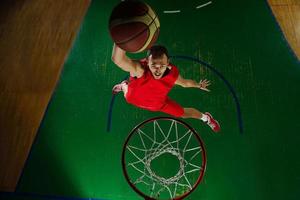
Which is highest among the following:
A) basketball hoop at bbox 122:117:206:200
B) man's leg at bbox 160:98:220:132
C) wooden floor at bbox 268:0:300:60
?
wooden floor at bbox 268:0:300:60

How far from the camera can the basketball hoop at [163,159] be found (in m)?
3.39

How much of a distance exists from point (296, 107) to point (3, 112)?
350 cm

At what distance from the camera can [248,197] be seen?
10.9 feet

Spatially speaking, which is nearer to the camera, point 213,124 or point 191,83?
point 213,124

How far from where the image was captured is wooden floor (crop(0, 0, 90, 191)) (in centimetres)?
383

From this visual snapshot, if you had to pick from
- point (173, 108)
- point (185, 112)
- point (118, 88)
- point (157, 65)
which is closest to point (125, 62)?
point (157, 65)

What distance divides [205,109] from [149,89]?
699 millimetres

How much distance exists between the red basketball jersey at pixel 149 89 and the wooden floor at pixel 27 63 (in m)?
1.10

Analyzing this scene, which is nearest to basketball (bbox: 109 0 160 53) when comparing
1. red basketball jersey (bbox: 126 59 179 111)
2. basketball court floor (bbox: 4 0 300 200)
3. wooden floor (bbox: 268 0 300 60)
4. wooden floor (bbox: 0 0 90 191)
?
red basketball jersey (bbox: 126 59 179 111)

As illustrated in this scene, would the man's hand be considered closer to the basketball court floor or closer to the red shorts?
the basketball court floor

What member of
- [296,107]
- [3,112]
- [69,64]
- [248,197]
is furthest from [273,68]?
[3,112]

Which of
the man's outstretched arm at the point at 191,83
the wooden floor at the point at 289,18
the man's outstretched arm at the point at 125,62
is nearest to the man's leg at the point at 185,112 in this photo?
the man's outstretched arm at the point at 191,83

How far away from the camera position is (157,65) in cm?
350

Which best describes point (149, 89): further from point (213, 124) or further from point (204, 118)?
point (213, 124)
